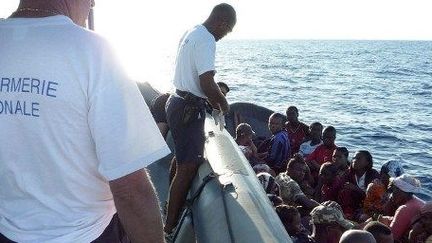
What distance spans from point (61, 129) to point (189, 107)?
2.29 meters

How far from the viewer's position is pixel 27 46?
1403mm

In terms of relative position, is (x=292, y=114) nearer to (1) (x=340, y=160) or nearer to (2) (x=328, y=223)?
(1) (x=340, y=160)

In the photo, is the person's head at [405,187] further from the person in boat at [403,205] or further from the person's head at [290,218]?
the person's head at [290,218]

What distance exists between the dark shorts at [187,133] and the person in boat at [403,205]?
6.59 feet

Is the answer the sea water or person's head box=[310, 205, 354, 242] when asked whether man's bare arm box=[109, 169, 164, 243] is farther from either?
the sea water

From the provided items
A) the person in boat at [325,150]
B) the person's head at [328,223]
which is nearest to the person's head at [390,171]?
the person in boat at [325,150]

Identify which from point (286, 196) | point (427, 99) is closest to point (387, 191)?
point (286, 196)

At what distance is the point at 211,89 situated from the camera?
11.5 ft

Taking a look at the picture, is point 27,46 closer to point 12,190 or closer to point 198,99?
point 12,190

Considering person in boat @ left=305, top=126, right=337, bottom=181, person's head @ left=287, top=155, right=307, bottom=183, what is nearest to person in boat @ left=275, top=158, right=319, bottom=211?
person's head @ left=287, top=155, right=307, bottom=183

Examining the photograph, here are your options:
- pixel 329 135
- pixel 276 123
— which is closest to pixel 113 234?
pixel 276 123

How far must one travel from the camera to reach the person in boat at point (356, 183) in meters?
5.83

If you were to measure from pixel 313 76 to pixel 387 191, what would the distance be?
36634 millimetres

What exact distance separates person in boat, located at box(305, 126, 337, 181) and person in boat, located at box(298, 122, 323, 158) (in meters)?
0.37
